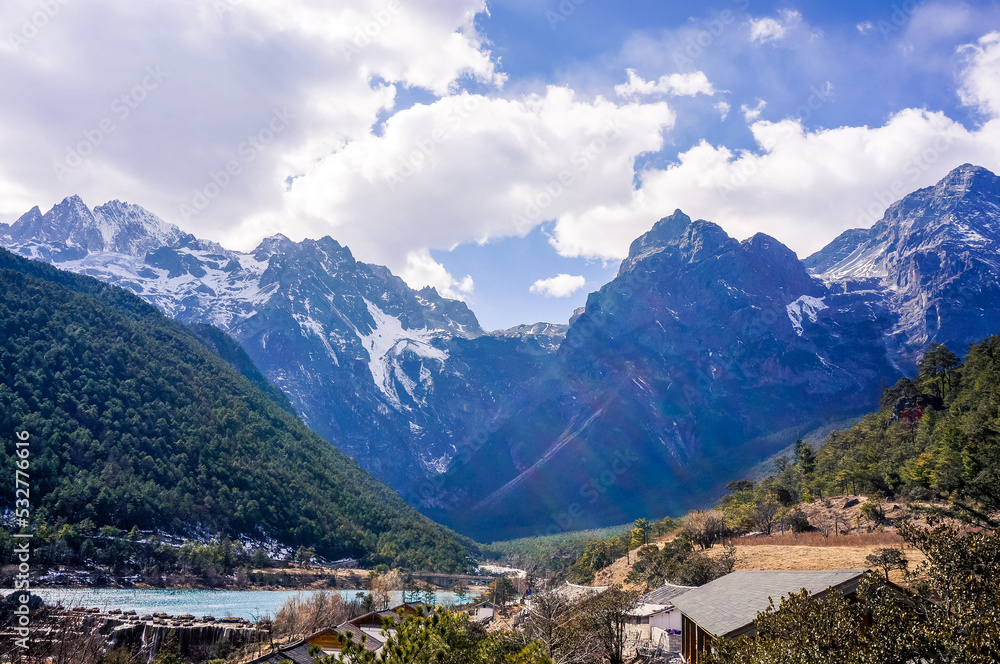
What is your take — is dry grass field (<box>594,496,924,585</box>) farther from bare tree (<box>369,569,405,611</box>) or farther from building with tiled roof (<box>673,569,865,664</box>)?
bare tree (<box>369,569,405,611</box>)

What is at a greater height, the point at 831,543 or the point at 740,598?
the point at 740,598

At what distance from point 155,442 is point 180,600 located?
49775 millimetres

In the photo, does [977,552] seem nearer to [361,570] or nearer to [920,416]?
[920,416]

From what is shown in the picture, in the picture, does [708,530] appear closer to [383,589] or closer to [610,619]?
[610,619]

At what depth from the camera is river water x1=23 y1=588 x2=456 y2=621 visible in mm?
67500

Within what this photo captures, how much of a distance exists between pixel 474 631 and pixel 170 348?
155 meters

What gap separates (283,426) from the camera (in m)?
179

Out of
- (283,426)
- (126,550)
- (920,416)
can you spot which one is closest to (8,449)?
(126,550)

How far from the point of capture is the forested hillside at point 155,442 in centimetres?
10294

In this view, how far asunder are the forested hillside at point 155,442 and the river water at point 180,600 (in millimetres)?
19585

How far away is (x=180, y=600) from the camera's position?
3236 inches

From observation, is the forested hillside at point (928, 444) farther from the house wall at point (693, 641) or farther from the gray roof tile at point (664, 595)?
the house wall at point (693, 641)

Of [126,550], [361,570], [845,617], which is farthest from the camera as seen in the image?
[361,570]

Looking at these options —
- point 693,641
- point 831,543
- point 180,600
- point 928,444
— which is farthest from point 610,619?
point 180,600
